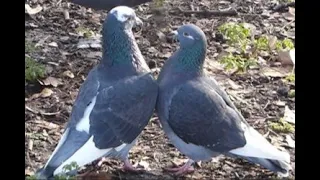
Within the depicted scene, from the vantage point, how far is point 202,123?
415cm

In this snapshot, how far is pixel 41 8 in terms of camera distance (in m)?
6.41

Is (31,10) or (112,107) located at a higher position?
(112,107)

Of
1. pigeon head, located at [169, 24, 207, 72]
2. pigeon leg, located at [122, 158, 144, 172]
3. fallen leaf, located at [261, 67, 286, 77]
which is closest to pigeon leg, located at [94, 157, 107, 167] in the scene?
pigeon leg, located at [122, 158, 144, 172]

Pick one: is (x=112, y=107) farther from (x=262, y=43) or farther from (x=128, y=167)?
(x=262, y=43)

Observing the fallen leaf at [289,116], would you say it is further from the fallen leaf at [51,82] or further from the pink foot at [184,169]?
the fallen leaf at [51,82]

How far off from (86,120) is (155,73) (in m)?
1.44

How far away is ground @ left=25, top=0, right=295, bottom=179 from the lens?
14.9ft

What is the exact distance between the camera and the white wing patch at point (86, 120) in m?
4.04

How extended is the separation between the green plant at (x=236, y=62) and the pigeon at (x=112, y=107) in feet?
3.95

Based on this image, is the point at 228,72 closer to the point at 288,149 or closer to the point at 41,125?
the point at 288,149

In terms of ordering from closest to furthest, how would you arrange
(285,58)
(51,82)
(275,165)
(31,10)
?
(275,165), (51,82), (285,58), (31,10)

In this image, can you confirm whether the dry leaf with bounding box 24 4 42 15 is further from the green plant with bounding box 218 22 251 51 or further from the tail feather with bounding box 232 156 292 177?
the tail feather with bounding box 232 156 292 177

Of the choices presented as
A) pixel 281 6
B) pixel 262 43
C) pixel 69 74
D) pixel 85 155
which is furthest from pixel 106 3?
pixel 85 155
